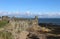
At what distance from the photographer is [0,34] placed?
47.3 ft

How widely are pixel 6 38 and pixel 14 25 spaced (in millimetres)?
9753

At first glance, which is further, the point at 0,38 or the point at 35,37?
the point at 35,37

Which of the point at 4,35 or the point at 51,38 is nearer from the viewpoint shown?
the point at 4,35

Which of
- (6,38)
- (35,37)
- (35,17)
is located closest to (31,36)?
(35,37)

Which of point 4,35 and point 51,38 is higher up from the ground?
point 4,35

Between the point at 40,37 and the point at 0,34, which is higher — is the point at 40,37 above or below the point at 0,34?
below

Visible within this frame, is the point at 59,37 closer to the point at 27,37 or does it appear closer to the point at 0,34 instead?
the point at 27,37

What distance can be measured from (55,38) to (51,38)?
3.36 ft

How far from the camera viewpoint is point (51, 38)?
32750 mm

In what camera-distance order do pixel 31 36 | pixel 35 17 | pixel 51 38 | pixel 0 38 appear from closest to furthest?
pixel 0 38, pixel 31 36, pixel 51 38, pixel 35 17

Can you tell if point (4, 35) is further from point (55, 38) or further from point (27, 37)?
point (55, 38)

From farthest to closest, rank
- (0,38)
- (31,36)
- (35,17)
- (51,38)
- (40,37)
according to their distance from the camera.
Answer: (35,17), (51,38), (31,36), (40,37), (0,38)

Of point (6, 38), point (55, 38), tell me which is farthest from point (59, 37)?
point (6, 38)

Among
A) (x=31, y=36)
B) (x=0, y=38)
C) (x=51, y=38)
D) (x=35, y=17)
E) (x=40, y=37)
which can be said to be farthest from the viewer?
(x=35, y=17)
